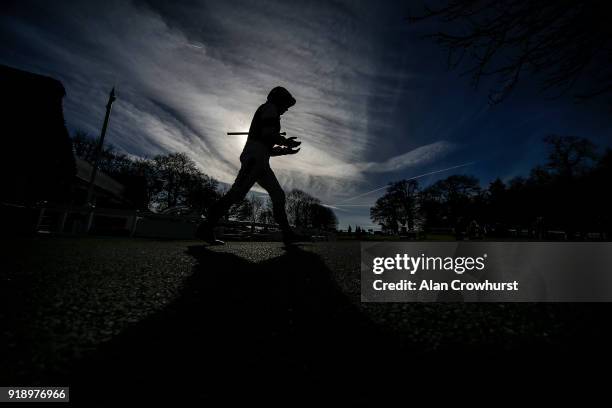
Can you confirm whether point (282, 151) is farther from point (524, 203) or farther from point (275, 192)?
point (524, 203)

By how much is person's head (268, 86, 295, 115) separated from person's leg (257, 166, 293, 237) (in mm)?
1242

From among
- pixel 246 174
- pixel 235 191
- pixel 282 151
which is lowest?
pixel 235 191

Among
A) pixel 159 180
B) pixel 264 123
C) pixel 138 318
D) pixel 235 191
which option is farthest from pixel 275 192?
pixel 159 180

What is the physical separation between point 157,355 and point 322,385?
50 cm

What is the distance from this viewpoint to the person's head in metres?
4.71

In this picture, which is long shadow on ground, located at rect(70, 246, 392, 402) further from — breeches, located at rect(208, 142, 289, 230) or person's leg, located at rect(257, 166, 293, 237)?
person's leg, located at rect(257, 166, 293, 237)

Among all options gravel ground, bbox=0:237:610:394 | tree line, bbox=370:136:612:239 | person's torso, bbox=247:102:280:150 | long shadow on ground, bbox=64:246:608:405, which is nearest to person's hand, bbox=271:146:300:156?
person's torso, bbox=247:102:280:150

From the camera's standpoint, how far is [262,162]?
14.5 feet

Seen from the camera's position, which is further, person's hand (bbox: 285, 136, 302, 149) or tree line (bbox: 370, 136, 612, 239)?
tree line (bbox: 370, 136, 612, 239)

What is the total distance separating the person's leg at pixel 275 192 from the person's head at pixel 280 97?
124cm

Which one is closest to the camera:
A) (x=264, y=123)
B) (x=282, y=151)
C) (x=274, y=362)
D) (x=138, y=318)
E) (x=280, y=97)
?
(x=274, y=362)

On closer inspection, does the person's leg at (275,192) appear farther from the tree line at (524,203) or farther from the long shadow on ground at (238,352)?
the tree line at (524,203)

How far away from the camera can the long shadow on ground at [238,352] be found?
2.00 ft

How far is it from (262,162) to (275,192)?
63 centimetres
